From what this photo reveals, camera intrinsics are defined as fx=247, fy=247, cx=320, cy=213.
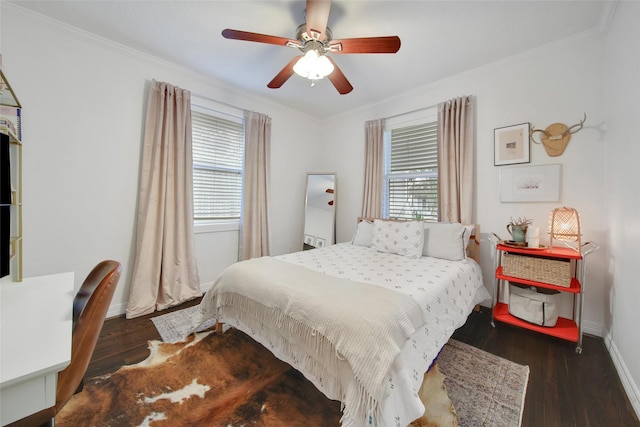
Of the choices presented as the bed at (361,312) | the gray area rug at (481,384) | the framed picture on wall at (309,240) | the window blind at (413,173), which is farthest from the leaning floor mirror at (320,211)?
the gray area rug at (481,384)

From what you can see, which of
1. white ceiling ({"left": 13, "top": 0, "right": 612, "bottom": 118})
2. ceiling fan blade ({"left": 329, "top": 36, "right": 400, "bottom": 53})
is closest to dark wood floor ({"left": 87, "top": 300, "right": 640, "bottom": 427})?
ceiling fan blade ({"left": 329, "top": 36, "right": 400, "bottom": 53})

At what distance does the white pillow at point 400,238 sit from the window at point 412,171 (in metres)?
0.60

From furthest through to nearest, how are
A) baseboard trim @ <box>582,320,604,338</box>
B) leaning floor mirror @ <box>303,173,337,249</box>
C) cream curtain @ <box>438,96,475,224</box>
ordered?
leaning floor mirror @ <box>303,173,337,249</box> < cream curtain @ <box>438,96,475,224</box> < baseboard trim @ <box>582,320,604,338</box>

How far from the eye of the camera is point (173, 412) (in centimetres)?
131

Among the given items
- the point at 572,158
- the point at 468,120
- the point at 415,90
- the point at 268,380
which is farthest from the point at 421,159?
the point at 268,380

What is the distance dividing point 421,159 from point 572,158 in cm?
137

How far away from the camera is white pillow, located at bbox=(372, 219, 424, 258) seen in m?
2.50

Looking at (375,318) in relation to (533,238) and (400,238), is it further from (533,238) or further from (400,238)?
(533,238)

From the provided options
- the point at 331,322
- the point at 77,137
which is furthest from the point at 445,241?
the point at 77,137

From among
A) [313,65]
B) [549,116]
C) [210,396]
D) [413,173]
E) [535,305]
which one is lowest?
[210,396]

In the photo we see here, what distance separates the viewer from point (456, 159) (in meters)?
2.74

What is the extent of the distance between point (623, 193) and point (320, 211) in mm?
3033

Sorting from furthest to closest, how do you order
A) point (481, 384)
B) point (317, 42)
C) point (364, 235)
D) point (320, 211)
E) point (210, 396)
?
point (320, 211) → point (364, 235) → point (317, 42) → point (481, 384) → point (210, 396)

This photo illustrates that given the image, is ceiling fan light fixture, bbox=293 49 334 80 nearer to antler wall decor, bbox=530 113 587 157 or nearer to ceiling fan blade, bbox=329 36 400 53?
ceiling fan blade, bbox=329 36 400 53
